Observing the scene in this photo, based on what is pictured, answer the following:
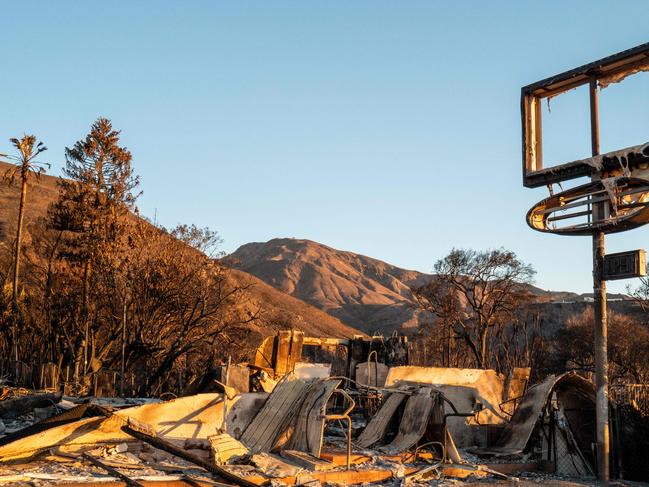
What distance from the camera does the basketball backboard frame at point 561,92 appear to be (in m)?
13.1

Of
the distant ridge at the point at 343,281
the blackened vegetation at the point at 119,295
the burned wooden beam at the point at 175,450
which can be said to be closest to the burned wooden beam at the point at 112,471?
the burned wooden beam at the point at 175,450

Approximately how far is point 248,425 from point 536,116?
8.69 metres

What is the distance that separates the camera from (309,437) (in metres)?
13.1

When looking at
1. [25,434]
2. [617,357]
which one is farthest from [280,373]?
[617,357]

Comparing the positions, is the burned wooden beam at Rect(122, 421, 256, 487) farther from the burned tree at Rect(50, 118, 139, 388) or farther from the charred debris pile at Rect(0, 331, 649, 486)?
the burned tree at Rect(50, 118, 139, 388)

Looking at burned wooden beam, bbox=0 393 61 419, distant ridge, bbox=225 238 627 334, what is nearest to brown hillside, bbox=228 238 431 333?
distant ridge, bbox=225 238 627 334

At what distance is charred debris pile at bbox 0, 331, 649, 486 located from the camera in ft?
36.9

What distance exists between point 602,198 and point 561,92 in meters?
2.71

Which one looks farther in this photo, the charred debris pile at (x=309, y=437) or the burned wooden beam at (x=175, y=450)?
the charred debris pile at (x=309, y=437)

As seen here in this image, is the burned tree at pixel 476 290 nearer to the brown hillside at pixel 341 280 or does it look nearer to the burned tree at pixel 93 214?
the burned tree at pixel 93 214

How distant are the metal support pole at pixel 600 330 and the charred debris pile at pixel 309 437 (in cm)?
68

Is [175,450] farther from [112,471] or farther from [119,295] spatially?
[119,295]

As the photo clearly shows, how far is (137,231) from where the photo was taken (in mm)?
30969

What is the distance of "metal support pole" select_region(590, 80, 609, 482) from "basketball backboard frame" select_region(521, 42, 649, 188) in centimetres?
24
